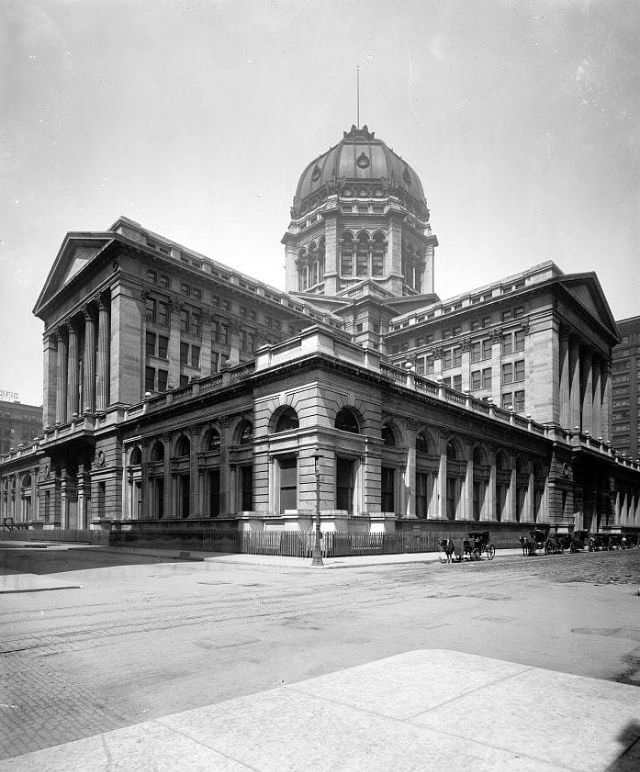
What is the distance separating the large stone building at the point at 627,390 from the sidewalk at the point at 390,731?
12026 centimetres

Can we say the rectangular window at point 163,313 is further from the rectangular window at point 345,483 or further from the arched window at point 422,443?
the rectangular window at point 345,483

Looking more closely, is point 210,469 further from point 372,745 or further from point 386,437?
point 372,745

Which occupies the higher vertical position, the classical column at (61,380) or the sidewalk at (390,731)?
the classical column at (61,380)

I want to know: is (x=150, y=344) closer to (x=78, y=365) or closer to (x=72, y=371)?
(x=78, y=365)

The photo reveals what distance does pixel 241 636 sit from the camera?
10.1m

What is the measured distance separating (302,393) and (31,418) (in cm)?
11659

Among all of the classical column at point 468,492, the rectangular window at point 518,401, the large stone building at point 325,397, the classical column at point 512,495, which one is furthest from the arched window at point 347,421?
the rectangular window at point 518,401

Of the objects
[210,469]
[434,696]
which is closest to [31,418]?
[210,469]

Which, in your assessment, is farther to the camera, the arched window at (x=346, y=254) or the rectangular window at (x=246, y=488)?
the arched window at (x=346, y=254)

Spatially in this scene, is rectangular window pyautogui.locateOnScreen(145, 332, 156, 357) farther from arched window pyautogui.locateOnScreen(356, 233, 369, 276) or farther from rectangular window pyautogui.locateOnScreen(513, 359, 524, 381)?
arched window pyautogui.locateOnScreen(356, 233, 369, 276)

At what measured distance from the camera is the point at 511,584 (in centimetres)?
1878

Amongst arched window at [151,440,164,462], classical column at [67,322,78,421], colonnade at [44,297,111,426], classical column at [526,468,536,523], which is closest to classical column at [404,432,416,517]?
arched window at [151,440,164,462]

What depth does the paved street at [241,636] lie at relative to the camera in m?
6.70

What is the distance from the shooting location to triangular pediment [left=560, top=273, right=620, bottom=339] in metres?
64.2
